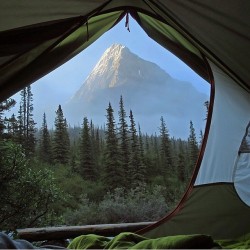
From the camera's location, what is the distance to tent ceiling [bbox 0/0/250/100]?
150 centimetres

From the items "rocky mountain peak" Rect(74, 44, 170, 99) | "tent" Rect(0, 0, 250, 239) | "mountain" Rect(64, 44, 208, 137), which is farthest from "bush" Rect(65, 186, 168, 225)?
"tent" Rect(0, 0, 250, 239)

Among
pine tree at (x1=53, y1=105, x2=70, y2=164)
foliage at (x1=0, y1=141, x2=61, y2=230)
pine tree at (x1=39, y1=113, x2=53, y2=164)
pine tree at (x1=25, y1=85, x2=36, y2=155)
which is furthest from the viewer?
pine tree at (x1=53, y1=105, x2=70, y2=164)

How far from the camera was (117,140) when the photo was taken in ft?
15.9

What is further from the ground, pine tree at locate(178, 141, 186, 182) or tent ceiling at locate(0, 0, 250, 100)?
tent ceiling at locate(0, 0, 250, 100)

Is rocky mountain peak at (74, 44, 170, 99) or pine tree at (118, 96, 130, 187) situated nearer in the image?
pine tree at (118, 96, 130, 187)

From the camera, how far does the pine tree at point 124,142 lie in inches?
188

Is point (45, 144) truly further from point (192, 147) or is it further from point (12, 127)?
point (192, 147)

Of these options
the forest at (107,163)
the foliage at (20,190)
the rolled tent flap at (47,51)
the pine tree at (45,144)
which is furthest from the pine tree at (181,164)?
the rolled tent flap at (47,51)

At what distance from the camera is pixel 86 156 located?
16.1ft

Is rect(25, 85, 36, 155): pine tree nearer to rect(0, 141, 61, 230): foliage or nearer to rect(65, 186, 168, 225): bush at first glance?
rect(0, 141, 61, 230): foliage

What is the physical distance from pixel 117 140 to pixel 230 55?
322 centimetres

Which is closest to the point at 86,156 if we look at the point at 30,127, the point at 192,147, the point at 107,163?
the point at 107,163

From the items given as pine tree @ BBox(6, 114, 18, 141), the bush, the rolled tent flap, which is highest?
pine tree @ BBox(6, 114, 18, 141)

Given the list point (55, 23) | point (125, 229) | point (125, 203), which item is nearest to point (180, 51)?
point (55, 23)
